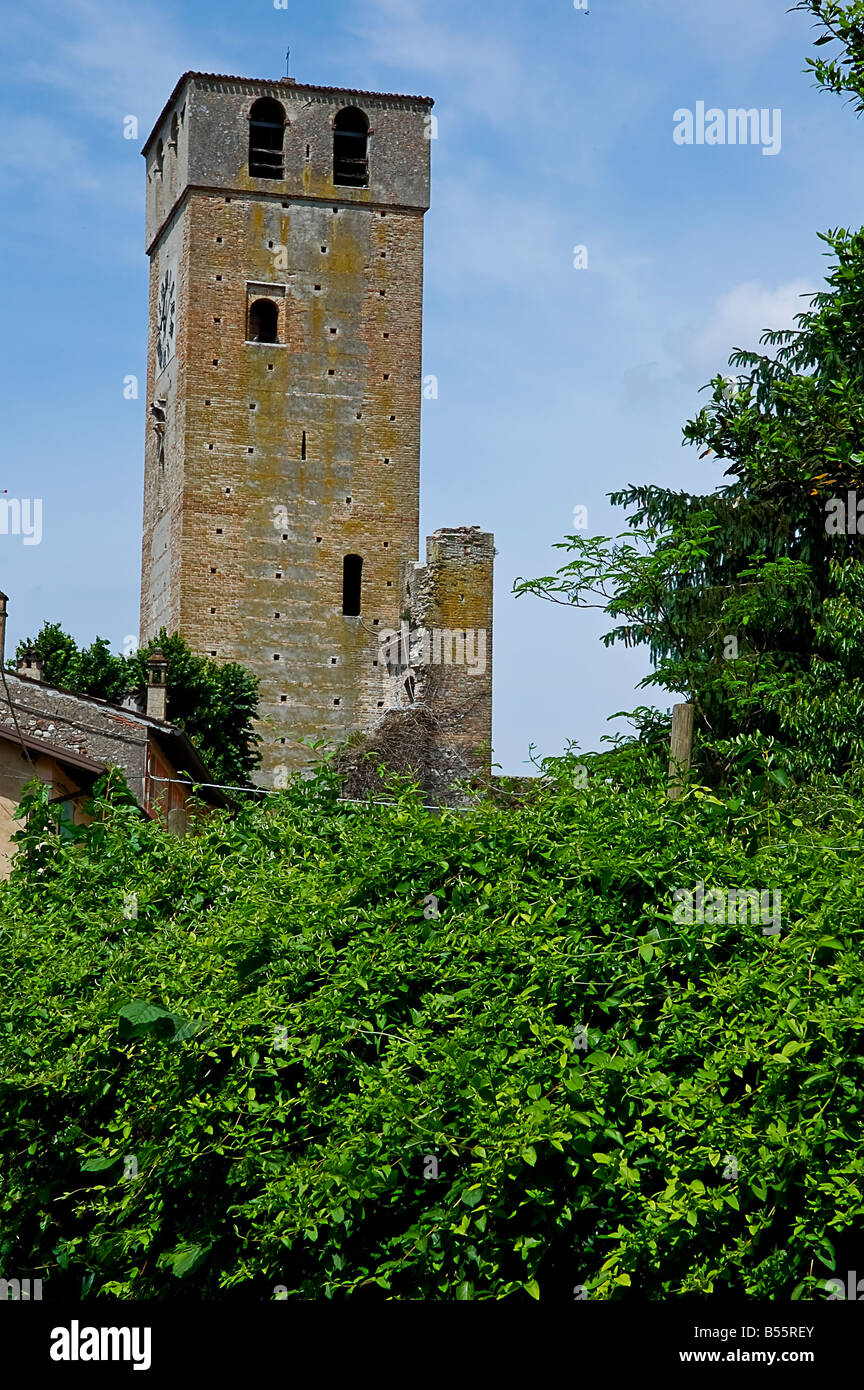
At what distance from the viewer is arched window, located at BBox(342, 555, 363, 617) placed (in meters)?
41.0

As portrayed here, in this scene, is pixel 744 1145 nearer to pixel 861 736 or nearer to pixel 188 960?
pixel 188 960

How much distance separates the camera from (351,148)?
4297 centimetres

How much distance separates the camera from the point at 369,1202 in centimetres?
525

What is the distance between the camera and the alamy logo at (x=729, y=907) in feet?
17.6

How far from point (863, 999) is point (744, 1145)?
51 centimetres

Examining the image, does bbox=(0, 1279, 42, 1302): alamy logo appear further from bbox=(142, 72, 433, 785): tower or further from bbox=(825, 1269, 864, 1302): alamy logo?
bbox=(142, 72, 433, 785): tower

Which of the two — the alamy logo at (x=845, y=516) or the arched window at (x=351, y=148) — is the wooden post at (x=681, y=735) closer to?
the alamy logo at (x=845, y=516)

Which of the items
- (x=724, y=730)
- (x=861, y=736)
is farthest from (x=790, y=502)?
(x=861, y=736)

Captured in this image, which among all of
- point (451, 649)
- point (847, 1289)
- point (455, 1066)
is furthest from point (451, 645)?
point (847, 1289)

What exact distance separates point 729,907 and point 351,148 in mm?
39941

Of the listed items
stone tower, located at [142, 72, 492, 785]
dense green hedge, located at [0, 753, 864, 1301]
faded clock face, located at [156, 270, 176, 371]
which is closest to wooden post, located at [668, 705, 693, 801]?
dense green hedge, located at [0, 753, 864, 1301]

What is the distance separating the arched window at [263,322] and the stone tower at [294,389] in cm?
5
